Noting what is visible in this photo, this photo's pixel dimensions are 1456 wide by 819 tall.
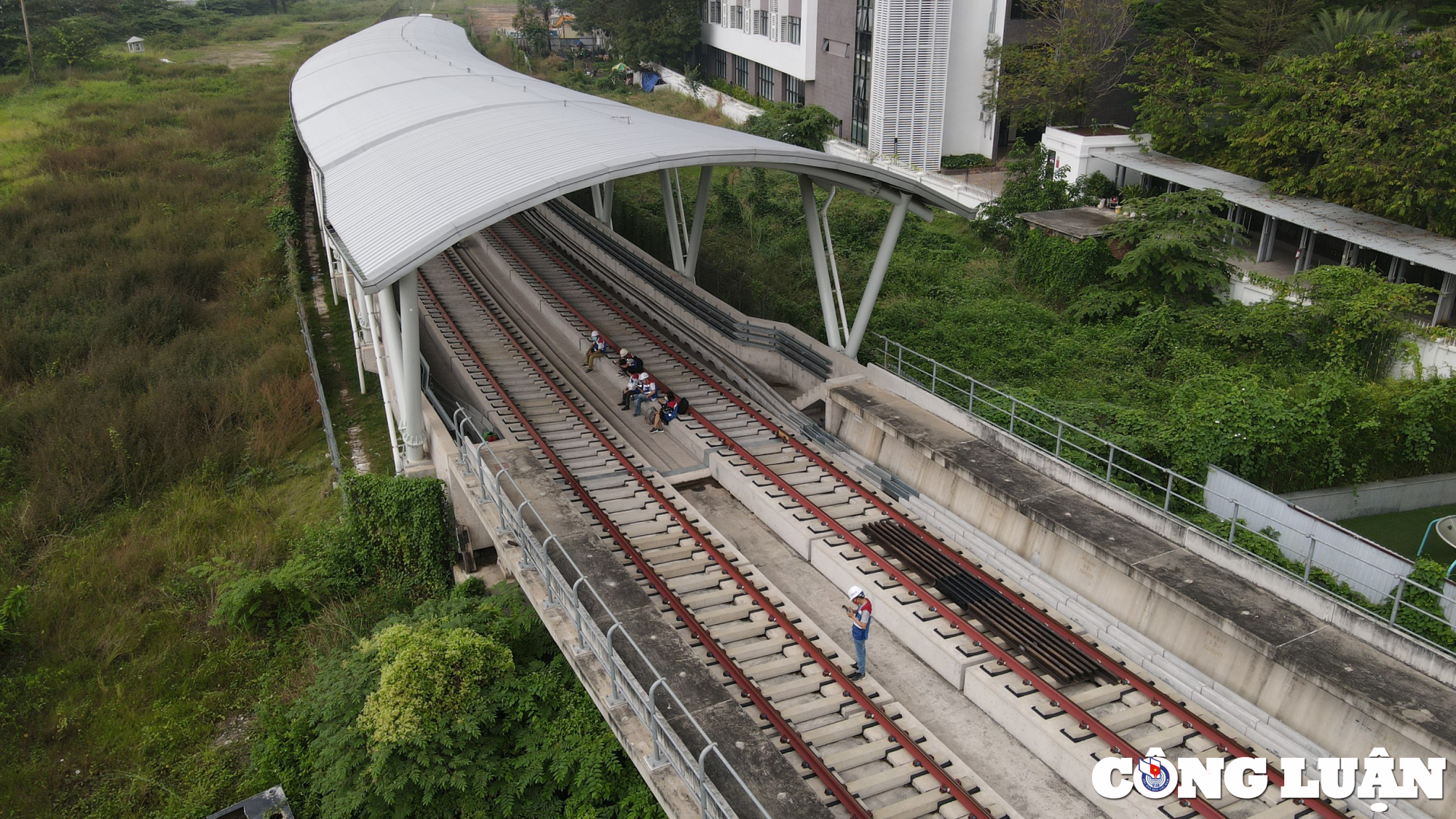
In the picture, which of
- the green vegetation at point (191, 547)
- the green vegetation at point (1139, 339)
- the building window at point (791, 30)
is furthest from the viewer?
the building window at point (791, 30)

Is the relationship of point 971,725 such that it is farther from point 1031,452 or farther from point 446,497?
point 446,497

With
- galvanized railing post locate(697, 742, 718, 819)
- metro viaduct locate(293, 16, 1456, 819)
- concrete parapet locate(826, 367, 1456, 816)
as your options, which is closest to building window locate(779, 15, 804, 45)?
metro viaduct locate(293, 16, 1456, 819)

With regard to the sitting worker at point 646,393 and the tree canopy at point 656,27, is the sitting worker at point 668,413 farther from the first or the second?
the tree canopy at point 656,27

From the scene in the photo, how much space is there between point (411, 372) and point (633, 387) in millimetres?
4670

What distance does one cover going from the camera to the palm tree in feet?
89.4

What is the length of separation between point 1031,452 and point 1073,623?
333 cm

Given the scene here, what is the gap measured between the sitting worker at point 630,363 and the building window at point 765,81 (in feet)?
128

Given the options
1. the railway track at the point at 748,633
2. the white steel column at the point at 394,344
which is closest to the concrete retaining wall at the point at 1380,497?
the railway track at the point at 748,633

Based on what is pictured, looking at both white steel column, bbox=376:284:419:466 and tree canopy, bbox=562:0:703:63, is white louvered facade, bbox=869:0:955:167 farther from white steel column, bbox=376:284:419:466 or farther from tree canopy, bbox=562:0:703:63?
tree canopy, bbox=562:0:703:63

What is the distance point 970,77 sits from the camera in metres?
40.9

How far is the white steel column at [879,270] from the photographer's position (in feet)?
65.0

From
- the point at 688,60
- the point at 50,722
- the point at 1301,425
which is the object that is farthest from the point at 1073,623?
the point at 688,60

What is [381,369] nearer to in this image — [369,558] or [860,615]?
[369,558]

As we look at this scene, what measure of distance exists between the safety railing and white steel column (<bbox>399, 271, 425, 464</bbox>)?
4.59ft
